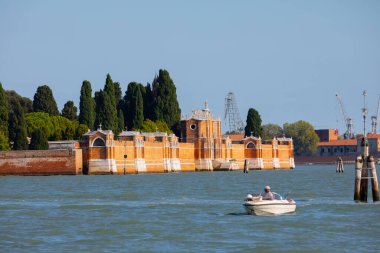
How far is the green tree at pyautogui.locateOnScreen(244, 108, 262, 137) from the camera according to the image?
457ft

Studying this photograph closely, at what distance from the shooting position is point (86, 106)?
364 ft

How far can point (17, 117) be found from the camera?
10306 centimetres

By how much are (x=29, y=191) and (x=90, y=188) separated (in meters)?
4.95

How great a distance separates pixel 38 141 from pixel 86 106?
33.4 ft

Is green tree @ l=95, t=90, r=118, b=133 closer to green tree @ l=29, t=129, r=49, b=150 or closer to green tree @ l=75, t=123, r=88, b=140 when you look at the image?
green tree @ l=75, t=123, r=88, b=140

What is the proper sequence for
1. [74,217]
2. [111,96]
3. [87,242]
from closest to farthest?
[87,242] < [74,217] < [111,96]

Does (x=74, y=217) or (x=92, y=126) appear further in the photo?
(x=92, y=126)

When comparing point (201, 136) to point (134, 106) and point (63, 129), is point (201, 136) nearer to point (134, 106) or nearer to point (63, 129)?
point (134, 106)

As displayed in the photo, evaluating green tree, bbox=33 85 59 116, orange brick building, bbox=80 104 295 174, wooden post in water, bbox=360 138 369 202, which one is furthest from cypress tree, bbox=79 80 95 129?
wooden post in water, bbox=360 138 369 202

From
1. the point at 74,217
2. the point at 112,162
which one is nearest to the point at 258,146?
the point at 112,162

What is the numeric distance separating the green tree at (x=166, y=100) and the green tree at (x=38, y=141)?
23.1m

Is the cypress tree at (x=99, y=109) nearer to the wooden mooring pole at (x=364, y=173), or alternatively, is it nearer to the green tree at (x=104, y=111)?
the green tree at (x=104, y=111)

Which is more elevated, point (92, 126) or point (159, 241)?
point (92, 126)

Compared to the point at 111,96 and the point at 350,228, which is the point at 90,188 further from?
the point at 111,96
